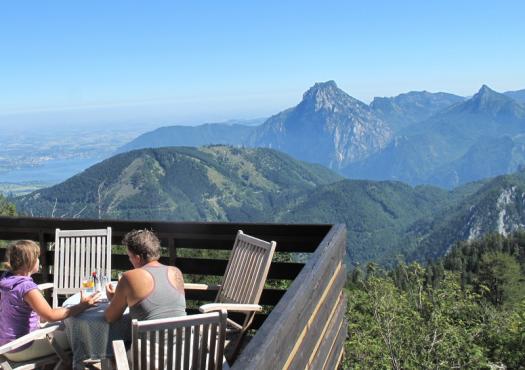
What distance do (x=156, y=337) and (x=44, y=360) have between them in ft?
4.74

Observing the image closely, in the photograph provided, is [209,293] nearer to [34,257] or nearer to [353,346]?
[34,257]

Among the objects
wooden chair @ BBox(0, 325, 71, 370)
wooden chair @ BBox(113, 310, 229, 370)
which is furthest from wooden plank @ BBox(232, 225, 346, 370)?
wooden chair @ BBox(0, 325, 71, 370)

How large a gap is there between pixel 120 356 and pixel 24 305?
3.32 feet

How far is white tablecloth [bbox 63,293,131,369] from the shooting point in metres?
3.46

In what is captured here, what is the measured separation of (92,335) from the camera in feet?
11.5

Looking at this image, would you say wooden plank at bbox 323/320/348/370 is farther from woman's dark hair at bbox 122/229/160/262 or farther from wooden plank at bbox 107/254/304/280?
woman's dark hair at bbox 122/229/160/262

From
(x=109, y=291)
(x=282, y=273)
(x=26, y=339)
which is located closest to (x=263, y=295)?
(x=282, y=273)

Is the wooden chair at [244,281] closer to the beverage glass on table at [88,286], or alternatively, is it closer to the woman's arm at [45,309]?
the beverage glass on table at [88,286]

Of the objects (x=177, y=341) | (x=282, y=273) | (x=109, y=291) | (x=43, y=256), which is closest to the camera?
(x=177, y=341)

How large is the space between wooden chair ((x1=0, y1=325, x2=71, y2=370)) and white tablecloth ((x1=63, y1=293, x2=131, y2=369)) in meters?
0.10

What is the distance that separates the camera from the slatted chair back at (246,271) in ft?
13.2

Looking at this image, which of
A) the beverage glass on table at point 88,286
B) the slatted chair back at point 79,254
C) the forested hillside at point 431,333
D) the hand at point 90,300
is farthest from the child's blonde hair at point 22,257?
the forested hillside at point 431,333

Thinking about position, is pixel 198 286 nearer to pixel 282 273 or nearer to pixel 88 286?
pixel 282 273

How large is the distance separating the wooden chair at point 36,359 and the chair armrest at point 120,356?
646 mm
